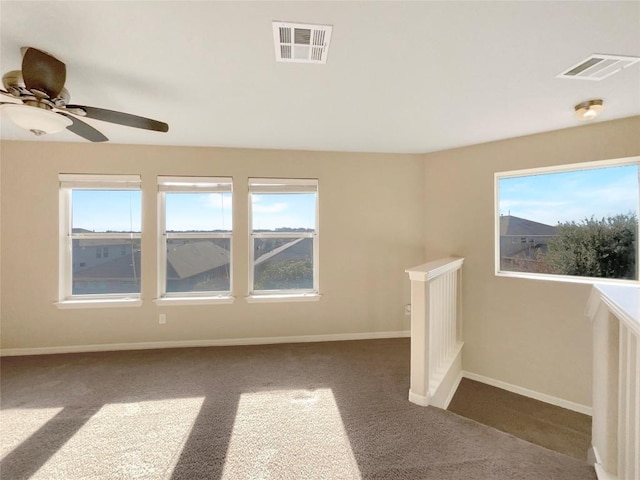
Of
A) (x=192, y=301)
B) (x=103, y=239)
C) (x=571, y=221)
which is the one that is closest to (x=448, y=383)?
(x=571, y=221)

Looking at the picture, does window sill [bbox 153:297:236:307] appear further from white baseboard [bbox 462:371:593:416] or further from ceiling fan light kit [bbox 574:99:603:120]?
ceiling fan light kit [bbox 574:99:603:120]

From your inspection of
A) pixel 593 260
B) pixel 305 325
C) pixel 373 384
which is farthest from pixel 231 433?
pixel 593 260

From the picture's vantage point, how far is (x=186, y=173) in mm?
3314

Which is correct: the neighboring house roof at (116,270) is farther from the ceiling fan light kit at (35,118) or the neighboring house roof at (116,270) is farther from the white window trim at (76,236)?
the ceiling fan light kit at (35,118)

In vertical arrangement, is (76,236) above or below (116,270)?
above

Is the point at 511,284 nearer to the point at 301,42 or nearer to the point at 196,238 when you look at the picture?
the point at 301,42

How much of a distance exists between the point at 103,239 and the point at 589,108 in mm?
4951

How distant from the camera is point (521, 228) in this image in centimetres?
318

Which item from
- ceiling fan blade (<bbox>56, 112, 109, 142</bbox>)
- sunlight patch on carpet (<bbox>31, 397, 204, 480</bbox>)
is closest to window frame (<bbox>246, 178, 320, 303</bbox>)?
sunlight patch on carpet (<bbox>31, 397, 204, 480</bbox>)

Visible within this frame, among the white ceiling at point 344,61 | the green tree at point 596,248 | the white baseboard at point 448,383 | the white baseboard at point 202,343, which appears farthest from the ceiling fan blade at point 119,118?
the green tree at point 596,248

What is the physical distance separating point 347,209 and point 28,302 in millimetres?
3795

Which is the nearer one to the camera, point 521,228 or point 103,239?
point 521,228

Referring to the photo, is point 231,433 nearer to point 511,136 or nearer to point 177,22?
point 177,22

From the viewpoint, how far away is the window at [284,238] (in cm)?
348
